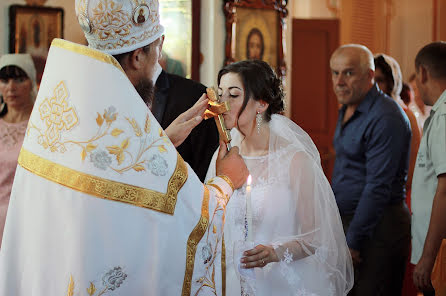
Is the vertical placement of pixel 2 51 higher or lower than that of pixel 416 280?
higher

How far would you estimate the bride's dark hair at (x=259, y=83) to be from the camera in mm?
2705

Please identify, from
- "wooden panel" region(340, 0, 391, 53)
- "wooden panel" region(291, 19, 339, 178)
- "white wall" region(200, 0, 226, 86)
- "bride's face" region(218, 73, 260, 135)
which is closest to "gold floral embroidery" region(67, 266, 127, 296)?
"bride's face" region(218, 73, 260, 135)

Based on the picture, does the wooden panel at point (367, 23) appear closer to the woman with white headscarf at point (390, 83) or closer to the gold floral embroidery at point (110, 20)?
the woman with white headscarf at point (390, 83)

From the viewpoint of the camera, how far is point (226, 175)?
6.98 feet

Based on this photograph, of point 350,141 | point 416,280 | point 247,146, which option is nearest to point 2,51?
point 247,146

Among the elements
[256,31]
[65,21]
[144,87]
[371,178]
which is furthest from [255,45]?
[144,87]

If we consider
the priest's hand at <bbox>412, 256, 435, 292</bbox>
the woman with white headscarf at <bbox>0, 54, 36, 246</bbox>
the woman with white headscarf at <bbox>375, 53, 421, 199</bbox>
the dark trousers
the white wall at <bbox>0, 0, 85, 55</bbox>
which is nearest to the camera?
the priest's hand at <bbox>412, 256, 435, 292</bbox>

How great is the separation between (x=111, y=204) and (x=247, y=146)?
1.16 m

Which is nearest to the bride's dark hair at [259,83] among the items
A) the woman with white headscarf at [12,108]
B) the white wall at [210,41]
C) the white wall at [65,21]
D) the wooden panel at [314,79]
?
the woman with white headscarf at [12,108]

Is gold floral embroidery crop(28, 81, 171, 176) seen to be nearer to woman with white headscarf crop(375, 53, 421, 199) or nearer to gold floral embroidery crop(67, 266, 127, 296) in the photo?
gold floral embroidery crop(67, 266, 127, 296)

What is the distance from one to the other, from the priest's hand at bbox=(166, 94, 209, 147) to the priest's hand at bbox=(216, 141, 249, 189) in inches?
6.0

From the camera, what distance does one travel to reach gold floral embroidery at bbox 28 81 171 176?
1.75 meters

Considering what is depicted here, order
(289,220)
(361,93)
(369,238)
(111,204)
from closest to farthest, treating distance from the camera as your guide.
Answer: (111,204) → (289,220) → (369,238) → (361,93)

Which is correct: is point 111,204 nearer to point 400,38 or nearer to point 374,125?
point 374,125
